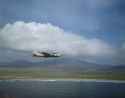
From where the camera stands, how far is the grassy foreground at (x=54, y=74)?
3180 mm

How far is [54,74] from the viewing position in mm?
3193

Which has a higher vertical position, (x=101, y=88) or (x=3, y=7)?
(x=3, y=7)

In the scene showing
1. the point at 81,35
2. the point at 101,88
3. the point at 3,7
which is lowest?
the point at 101,88

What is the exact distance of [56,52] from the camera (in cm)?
321

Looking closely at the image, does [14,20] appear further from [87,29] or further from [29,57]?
[87,29]

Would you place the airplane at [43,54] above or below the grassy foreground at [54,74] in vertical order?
above

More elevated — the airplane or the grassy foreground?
the airplane

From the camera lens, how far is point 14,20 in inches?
127

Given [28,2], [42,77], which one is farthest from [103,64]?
[28,2]

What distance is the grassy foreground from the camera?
3.18 meters

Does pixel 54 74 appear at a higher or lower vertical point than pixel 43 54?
lower

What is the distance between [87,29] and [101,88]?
0.57 meters

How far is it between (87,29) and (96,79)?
0.48 meters

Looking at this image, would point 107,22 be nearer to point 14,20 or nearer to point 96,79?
point 96,79
